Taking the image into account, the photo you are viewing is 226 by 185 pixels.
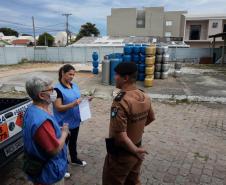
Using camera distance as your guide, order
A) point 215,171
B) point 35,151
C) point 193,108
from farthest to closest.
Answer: point 193,108, point 215,171, point 35,151

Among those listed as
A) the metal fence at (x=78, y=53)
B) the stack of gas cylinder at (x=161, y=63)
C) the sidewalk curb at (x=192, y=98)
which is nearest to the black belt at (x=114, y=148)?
the sidewalk curb at (x=192, y=98)

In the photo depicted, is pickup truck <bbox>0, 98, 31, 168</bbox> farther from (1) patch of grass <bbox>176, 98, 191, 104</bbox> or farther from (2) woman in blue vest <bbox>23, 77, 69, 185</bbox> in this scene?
(1) patch of grass <bbox>176, 98, 191, 104</bbox>

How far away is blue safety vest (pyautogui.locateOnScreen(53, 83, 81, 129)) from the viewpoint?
346 centimetres

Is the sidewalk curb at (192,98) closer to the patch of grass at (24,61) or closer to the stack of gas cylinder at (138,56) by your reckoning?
the stack of gas cylinder at (138,56)

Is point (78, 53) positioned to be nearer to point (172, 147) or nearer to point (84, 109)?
point (172, 147)

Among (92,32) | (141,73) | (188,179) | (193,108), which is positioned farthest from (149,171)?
(92,32)

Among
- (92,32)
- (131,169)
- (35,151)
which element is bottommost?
(131,169)

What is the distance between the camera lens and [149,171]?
4047mm

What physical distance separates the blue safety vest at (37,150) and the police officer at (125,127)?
50 cm

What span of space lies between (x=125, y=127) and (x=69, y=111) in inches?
56.5

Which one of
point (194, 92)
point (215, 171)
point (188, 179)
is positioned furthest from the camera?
point (194, 92)

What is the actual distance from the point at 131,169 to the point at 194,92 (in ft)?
27.4

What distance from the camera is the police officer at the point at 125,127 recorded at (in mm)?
2342

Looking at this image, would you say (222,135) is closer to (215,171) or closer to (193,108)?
(215,171)
